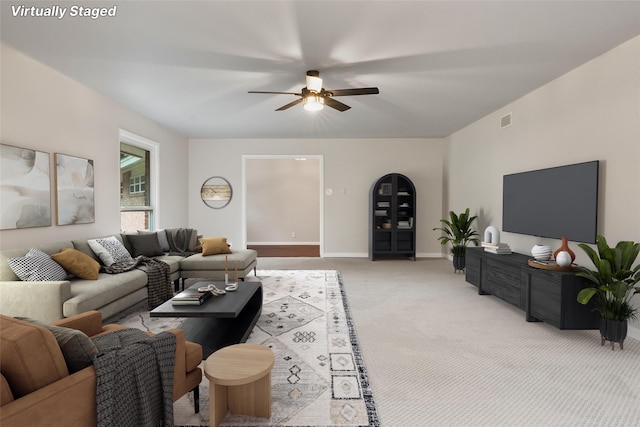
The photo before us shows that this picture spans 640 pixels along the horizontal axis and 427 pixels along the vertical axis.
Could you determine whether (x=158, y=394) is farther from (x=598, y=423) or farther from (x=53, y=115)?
(x=53, y=115)

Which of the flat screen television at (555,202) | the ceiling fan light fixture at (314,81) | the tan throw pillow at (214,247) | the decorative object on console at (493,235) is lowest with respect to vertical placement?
the tan throw pillow at (214,247)

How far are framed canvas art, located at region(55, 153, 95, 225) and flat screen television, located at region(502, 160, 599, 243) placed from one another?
547cm

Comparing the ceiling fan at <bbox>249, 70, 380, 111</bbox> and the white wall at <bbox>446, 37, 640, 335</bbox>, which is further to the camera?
the ceiling fan at <bbox>249, 70, 380, 111</bbox>

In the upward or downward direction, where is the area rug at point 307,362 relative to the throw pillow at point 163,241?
downward

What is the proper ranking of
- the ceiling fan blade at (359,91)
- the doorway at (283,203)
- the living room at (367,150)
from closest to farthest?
the living room at (367,150) < the ceiling fan blade at (359,91) < the doorway at (283,203)

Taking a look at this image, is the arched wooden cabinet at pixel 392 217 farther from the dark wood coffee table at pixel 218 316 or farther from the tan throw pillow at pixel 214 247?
the dark wood coffee table at pixel 218 316

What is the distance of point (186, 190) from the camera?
7.08m

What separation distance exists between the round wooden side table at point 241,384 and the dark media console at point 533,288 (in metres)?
2.69

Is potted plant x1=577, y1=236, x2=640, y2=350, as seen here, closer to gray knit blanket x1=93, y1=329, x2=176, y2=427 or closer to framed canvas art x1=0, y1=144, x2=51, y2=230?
gray knit blanket x1=93, y1=329, x2=176, y2=427

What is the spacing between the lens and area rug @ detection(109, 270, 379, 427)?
6.21 feet

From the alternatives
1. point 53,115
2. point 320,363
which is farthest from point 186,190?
point 320,363

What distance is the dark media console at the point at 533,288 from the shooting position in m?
2.94

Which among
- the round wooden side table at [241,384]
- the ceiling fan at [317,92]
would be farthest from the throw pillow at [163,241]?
the round wooden side table at [241,384]

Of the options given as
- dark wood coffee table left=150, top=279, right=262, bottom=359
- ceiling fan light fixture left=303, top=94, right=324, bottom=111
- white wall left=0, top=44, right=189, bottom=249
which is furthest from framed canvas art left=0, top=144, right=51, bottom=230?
ceiling fan light fixture left=303, top=94, right=324, bottom=111
